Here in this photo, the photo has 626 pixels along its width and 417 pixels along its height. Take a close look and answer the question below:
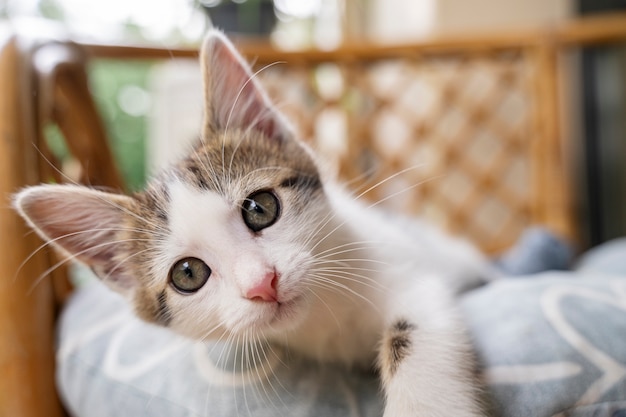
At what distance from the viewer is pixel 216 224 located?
631 mm

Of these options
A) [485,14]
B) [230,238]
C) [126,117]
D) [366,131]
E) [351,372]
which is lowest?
[351,372]

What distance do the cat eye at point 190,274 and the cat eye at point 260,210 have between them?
84 millimetres

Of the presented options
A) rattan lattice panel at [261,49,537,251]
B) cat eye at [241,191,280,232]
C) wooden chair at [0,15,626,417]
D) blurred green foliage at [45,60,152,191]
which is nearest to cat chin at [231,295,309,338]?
cat eye at [241,191,280,232]

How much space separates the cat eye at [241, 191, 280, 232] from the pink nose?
0.29 ft

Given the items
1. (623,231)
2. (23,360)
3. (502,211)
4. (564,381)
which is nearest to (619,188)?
(623,231)

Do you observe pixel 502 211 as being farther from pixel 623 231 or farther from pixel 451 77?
pixel 451 77

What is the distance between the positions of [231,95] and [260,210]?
0.21 metres

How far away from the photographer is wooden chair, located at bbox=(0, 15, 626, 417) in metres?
0.77

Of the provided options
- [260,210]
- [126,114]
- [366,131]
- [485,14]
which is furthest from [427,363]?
[126,114]

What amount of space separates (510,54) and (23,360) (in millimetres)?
1655

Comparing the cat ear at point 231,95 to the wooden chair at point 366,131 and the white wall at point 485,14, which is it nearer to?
the wooden chair at point 366,131

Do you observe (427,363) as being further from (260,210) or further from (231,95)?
(231,95)

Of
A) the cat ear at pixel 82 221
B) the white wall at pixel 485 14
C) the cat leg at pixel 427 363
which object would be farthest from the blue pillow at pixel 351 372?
the white wall at pixel 485 14

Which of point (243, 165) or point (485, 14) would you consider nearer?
point (243, 165)
